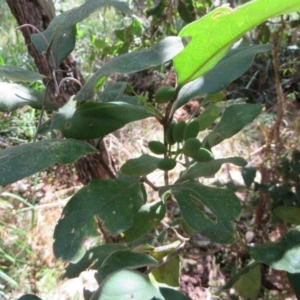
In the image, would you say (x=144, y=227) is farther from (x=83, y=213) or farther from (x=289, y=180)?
(x=289, y=180)

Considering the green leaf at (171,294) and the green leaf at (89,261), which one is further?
the green leaf at (89,261)

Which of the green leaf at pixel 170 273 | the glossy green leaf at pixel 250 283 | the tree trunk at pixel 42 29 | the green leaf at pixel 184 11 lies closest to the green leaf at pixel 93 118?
the green leaf at pixel 170 273

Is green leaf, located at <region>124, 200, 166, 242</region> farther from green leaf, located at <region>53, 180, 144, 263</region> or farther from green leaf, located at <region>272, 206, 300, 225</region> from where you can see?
green leaf, located at <region>272, 206, 300, 225</region>

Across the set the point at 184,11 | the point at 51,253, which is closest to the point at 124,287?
the point at 184,11

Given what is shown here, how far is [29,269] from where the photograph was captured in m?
1.68

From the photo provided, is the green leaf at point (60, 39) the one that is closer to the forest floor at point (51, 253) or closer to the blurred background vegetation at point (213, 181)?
the blurred background vegetation at point (213, 181)

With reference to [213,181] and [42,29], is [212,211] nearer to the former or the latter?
[42,29]

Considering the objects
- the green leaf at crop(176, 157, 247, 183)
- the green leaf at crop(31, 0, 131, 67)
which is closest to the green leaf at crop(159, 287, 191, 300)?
the green leaf at crop(176, 157, 247, 183)

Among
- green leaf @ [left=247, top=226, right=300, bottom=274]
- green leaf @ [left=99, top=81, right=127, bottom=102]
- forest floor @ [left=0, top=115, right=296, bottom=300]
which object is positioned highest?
green leaf @ [left=99, top=81, right=127, bottom=102]

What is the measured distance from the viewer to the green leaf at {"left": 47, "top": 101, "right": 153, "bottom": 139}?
58 cm

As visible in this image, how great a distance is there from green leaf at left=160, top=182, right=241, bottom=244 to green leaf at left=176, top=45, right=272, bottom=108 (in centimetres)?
14

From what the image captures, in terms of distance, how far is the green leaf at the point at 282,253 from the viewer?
631mm

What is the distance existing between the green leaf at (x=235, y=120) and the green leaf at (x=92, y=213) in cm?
19

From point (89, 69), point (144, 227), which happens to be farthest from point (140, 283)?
point (89, 69)
